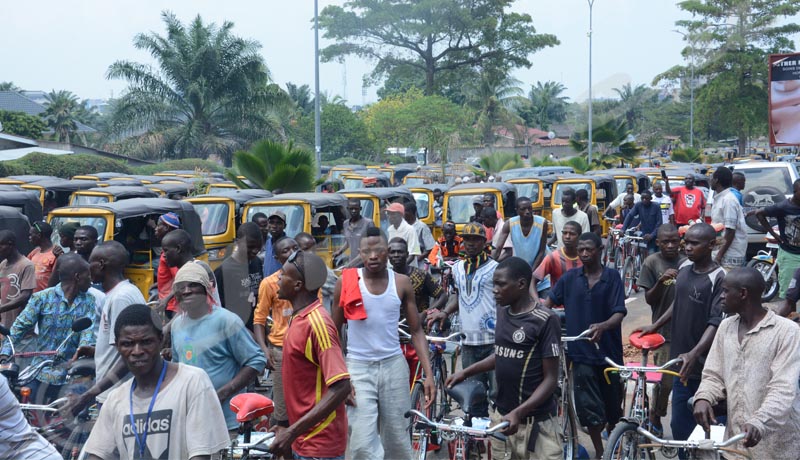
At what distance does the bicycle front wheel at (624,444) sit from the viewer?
532 centimetres

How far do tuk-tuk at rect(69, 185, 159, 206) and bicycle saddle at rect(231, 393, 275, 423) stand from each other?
43.2 feet

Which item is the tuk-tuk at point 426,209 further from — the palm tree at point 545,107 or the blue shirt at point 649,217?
the palm tree at point 545,107

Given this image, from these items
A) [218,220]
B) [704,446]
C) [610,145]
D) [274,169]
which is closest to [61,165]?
[274,169]

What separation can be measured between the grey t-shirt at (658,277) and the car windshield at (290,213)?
7.07 metres

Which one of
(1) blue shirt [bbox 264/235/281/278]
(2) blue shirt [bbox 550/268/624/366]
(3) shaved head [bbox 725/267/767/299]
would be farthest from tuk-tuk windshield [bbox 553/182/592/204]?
(3) shaved head [bbox 725/267/767/299]

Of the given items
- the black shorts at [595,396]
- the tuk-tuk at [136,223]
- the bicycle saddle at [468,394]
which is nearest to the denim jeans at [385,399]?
the bicycle saddle at [468,394]

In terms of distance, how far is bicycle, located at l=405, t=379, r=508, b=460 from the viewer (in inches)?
187

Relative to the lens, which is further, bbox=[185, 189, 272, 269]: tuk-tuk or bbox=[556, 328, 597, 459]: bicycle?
bbox=[185, 189, 272, 269]: tuk-tuk

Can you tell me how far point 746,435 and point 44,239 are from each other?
7.92 meters

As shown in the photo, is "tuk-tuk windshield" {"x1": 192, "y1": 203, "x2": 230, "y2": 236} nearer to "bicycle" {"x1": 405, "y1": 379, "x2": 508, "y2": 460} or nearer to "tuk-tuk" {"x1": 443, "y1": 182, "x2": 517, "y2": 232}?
"tuk-tuk" {"x1": 443, "y1": 182, "x2": 517, "y2": 232}

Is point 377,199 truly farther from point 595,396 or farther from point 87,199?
point 595,396

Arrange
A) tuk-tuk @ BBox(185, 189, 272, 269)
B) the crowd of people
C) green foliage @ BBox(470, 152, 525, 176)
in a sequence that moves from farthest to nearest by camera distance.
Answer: green foliage @ BBox(470, 152, 525, 176) → tuk-tuk @ BBox(185, 189, 272, 269) → the crowd of people

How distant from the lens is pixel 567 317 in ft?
21.7

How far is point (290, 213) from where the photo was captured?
538 inches
